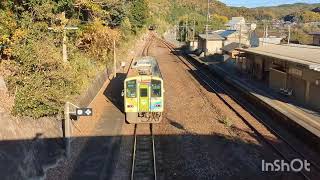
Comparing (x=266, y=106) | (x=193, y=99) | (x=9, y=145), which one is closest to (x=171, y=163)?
(x=9, y=145)

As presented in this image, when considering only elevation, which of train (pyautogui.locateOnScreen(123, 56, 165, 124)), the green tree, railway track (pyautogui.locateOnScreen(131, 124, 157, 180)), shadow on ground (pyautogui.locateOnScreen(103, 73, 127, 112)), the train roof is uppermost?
the green tree

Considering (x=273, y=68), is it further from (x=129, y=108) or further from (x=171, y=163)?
(x=171, y=163)

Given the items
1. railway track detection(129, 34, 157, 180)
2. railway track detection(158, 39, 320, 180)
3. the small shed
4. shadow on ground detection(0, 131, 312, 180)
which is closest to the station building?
railway track detection(158, 39, 320, 180)

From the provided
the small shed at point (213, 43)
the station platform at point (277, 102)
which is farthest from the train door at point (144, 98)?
the small shed at point (213, 43)

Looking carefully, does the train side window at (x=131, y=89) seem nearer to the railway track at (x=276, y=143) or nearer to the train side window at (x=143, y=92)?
the train side window at (x=143, y=92)

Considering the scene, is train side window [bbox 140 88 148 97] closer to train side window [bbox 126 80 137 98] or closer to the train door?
the train door

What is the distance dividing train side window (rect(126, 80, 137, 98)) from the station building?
32.2 feet

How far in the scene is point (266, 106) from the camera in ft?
83.9

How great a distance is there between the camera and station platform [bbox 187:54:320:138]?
21.0 m

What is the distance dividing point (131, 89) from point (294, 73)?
12.1 metres

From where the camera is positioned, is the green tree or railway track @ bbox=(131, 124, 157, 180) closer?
railway track @ bbox=(131, 124, 157, 180)

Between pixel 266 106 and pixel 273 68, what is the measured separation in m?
8.42

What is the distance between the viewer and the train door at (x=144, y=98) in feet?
71.8

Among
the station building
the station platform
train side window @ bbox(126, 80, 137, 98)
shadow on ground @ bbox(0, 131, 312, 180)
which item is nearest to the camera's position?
shadow on ground @ bbox(0, 131, 312, 180)
